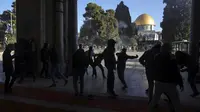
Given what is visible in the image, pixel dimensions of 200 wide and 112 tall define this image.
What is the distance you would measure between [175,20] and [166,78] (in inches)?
1440

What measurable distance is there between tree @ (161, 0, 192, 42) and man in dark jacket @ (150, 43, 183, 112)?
33.0 metres

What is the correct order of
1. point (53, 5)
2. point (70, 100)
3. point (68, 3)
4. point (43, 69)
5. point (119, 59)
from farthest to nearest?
point (68, 3)
point (53, 5)
point (43, 69)
point (119, 59)
point (70, 100)

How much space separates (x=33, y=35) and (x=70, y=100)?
6814 mm

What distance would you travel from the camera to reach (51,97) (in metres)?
8.65

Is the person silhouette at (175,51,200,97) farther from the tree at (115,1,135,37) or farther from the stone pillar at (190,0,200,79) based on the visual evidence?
the tree at (115,1,135,37)

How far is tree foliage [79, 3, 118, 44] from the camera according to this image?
4940cm

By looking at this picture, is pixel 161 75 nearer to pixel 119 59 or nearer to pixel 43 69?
pixel 119 59

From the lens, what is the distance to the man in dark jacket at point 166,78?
489cm

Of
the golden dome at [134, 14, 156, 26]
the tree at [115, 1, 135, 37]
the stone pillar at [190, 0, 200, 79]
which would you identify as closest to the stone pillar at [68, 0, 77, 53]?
the stone pillar at [190, 0, 200, 79]

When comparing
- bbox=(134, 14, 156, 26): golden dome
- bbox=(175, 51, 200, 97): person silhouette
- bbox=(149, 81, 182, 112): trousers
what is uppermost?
bbox=(134, 14, 156, 26): golden dome

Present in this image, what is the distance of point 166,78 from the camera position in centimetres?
495

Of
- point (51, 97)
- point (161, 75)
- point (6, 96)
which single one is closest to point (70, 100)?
point (51, 97)

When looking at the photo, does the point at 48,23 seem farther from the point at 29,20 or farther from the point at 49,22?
the point at 29,20

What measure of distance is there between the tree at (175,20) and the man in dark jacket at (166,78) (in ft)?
108
